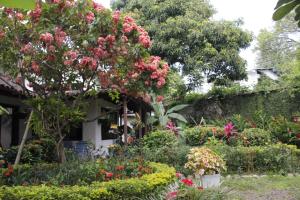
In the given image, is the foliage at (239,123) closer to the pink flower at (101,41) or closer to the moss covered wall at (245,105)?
the moss covered wall at (245,105)

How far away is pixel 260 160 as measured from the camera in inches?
504

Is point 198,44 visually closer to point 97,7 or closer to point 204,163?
point 204,163

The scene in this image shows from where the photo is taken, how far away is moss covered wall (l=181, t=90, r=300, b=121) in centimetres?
1989

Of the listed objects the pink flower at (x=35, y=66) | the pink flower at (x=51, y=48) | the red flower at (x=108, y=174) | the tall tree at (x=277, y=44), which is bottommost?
the red flower at (x=108, y=174)

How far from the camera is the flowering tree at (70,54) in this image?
7430 millimetres

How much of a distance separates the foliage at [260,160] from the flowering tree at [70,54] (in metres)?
5.53

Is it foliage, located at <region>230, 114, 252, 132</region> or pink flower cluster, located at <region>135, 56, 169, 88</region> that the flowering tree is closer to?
pink flower cluster, located at <region>135, 56, 169, 88</region>

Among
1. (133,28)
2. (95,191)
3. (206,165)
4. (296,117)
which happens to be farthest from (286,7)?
(296,117)

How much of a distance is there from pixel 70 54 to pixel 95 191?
Result: 271 centimetres

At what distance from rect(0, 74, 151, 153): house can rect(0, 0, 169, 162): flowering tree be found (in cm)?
191

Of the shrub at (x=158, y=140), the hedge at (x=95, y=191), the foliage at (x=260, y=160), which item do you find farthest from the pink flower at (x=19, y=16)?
the shrub at (x=158, y=140)

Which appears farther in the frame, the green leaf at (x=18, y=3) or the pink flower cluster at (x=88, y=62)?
the pink flower cluster at (x=88, y=62)

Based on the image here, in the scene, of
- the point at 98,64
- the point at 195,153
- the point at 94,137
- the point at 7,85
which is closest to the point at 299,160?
the point at 195,153

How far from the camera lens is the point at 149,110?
71.6ft
